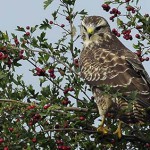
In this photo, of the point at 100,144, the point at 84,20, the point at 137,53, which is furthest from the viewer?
the point at 84,20

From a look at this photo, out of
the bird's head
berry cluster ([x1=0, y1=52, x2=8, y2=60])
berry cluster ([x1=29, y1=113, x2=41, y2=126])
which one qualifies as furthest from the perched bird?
berry cluster ([x1=0, y1=52, x2=8, y2=60])

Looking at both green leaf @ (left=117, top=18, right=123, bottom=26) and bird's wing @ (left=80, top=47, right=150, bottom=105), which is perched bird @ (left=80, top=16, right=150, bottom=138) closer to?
bird's wing @ (left=80, top=47, right=150, bottom=105)

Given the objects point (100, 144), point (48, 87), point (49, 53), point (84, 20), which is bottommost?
point (100, 144)

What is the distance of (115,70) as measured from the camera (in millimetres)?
9703

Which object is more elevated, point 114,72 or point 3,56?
point 3,56

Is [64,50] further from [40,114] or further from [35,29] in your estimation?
[40,114]

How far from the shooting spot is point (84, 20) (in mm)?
11469

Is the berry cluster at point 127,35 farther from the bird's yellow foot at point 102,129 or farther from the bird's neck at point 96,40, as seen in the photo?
the bird's yellow foot at point 102,129

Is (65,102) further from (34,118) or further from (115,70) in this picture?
(115,70)

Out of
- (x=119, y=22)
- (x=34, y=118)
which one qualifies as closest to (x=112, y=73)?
(x=119, y=22)

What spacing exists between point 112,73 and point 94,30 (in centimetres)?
200

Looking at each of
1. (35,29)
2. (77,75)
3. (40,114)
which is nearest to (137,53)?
(77,75)

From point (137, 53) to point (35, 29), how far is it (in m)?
1.88

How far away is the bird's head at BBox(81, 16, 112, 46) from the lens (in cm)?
1123
